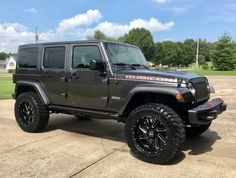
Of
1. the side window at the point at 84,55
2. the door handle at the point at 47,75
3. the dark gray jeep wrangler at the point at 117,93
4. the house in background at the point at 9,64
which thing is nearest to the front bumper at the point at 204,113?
the dark gray jeep wrangler at the point at 117,93

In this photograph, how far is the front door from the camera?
6.00 metres

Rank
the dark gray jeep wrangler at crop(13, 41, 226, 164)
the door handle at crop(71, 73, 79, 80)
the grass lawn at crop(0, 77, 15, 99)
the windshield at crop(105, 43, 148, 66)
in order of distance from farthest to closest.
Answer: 1. the grass lawn at crop(0, 77, 15, 99)
2. the door handle at crop(71, 73, 79, 80)
3. the windshield at crop(105, 43, 148, 66)
4. the dark gray jeep wrangler at crop(13, 41, 226, 164)

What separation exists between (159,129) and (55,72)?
8.80ft


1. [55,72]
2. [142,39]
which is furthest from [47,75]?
[142,39]

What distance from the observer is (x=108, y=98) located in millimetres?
5926

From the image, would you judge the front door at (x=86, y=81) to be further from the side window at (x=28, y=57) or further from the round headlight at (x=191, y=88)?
the round headlight at (x=191, y=88)

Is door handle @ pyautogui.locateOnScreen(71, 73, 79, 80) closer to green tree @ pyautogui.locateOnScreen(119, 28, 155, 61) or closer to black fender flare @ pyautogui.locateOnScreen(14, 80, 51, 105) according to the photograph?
black fender flare @ pyautogui.locateOnScreen(14, 80, 51, 105)

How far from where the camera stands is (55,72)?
22.2 feet

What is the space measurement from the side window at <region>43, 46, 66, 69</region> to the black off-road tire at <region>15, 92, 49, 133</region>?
0.79m

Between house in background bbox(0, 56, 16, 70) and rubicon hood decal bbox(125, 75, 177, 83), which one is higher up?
house in background bbox(0, 56, 16, 70)

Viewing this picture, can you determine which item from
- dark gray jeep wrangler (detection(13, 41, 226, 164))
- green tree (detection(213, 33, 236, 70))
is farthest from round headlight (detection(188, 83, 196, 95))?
green tree (detection(213, 33, 236, 70))

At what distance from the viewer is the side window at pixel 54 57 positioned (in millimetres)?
6738

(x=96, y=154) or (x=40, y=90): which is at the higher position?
(x=40, y=90)

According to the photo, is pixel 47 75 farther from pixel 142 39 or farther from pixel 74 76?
pixel 142 39
